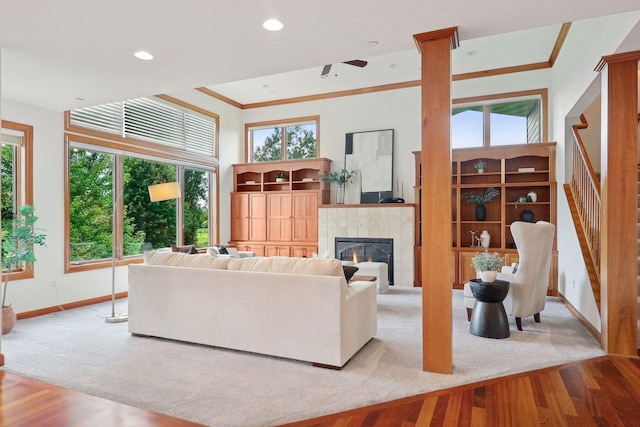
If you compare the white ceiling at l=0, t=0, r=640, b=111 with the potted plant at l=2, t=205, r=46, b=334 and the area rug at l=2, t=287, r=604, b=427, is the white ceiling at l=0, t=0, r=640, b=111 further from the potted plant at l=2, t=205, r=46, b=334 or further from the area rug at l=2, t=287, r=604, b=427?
the area rug at l=2, t=287, r=604, b=427

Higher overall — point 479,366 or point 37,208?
point 37,208

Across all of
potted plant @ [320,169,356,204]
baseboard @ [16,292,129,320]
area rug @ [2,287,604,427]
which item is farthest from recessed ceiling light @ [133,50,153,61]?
potted plant @ [320,169,356,204]

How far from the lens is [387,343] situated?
3781 millimetres

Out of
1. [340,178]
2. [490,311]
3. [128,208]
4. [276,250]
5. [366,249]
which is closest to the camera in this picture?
[490,311]

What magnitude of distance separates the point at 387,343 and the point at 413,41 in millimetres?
2711

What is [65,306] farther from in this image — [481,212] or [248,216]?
[481,212]

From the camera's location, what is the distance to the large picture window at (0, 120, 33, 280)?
4.83m

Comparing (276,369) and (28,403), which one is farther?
(276,369)

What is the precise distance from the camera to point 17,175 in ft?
16.2

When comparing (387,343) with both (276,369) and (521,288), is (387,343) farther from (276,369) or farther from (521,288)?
(521,288)

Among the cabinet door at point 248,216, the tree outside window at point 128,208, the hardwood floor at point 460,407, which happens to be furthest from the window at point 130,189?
the hardwood floor at point 460,407

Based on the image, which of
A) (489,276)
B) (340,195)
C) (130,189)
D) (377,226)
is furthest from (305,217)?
(489,276)

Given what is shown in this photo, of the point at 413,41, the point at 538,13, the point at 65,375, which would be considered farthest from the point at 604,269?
the point at 65,375

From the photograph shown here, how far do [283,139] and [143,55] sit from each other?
5356 millimetres
